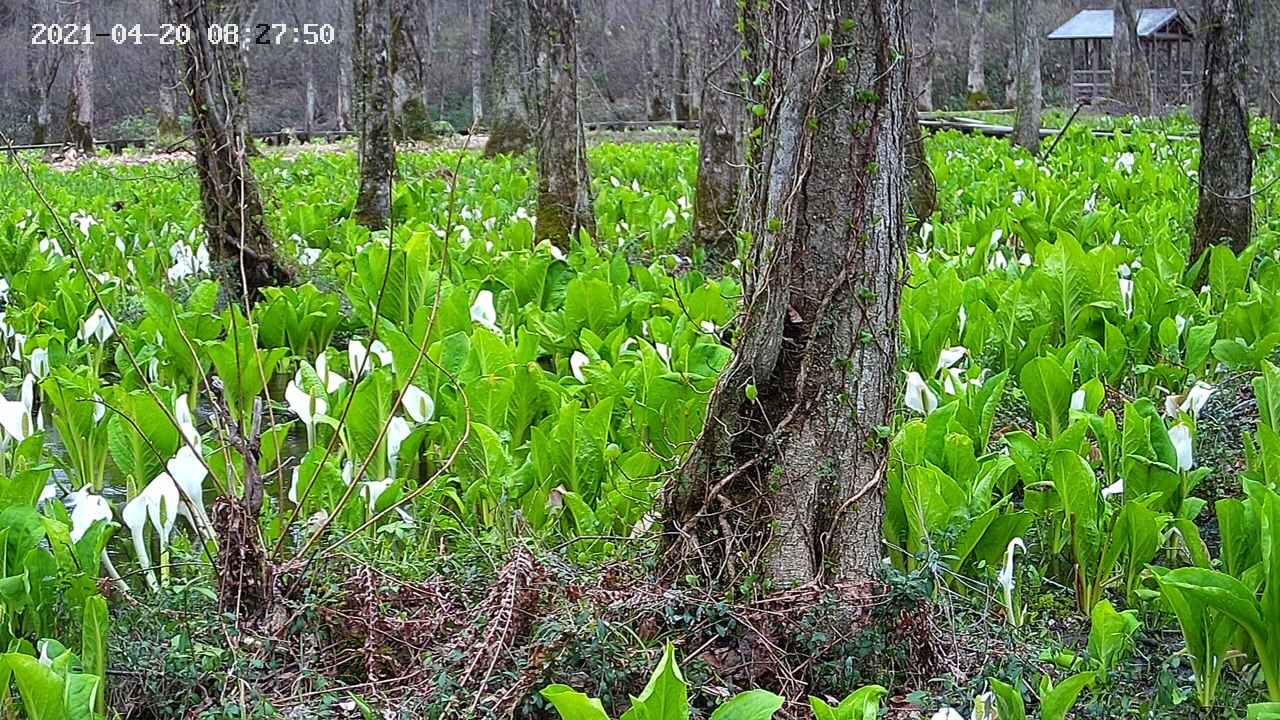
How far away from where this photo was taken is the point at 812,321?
307 centimetres

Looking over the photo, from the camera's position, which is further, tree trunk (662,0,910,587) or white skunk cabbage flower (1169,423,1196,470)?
white skunk cabbage flower (1169,423,1196,470)

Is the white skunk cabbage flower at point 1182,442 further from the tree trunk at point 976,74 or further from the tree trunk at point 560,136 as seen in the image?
the tree trunk at point 976,74

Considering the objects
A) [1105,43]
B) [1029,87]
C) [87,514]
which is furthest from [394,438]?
[1105,43]

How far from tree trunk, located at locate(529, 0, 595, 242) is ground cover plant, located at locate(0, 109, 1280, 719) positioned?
2576 millimetres

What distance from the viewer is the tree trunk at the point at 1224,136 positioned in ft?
22.7

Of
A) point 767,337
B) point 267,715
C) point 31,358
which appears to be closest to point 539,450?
point 767,337

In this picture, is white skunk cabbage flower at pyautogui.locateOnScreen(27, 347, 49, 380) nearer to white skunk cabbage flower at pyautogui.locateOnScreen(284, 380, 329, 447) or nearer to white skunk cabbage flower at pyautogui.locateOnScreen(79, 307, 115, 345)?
white skunk cabbage flower at pyautogui.locateOnScreen(79, 307, 115, 345)

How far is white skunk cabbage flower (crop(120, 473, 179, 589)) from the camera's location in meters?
3.31

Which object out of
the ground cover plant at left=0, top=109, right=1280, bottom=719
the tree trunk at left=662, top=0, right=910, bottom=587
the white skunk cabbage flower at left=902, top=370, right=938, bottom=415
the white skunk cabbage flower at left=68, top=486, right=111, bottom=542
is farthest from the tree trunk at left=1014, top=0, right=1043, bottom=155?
the white skunk cabbage flower at left=68, top=486, right=111, bottom=542

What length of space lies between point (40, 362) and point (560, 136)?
14.1ft

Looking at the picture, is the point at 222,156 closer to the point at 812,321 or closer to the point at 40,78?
the point at 812,321

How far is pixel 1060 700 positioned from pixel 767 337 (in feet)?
3.22

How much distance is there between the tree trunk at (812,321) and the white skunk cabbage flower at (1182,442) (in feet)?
3.22

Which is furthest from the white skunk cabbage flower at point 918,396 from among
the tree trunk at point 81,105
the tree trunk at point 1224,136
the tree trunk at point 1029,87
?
the tree trunk at point 81,105
